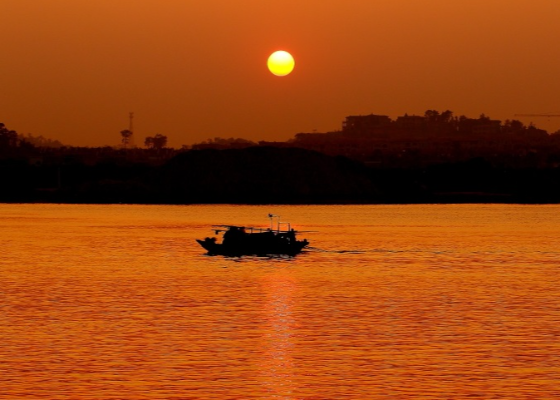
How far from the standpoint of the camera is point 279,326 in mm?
52562

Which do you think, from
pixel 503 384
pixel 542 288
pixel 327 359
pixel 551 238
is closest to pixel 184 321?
pixel 327 359

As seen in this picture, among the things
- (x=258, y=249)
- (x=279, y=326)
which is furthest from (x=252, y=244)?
(x=279, y=326)

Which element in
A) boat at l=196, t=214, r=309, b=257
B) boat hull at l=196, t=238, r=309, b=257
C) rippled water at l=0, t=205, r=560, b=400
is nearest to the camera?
rippled water at l=0, t=205, r=560, b=400

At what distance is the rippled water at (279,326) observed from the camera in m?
37.5

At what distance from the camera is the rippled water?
37500 mm

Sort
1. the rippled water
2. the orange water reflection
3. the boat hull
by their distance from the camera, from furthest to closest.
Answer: the boat hull
the orange water reflection
the rippled water

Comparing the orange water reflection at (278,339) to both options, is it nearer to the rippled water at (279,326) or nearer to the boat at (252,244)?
the rippled water at (279,326)

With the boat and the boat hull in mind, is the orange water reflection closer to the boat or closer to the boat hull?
the boat

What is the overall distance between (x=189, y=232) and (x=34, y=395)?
116747 millimetres

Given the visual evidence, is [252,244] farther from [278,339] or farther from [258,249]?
[278,339]

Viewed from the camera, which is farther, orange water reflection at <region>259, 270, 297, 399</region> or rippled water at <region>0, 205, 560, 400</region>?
orange water reflection at <region>259, 270, 297, 399</region>

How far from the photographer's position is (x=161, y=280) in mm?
78125

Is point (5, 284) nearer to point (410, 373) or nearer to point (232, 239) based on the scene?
point (232, 239)

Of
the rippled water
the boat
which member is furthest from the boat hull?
the rippled water
